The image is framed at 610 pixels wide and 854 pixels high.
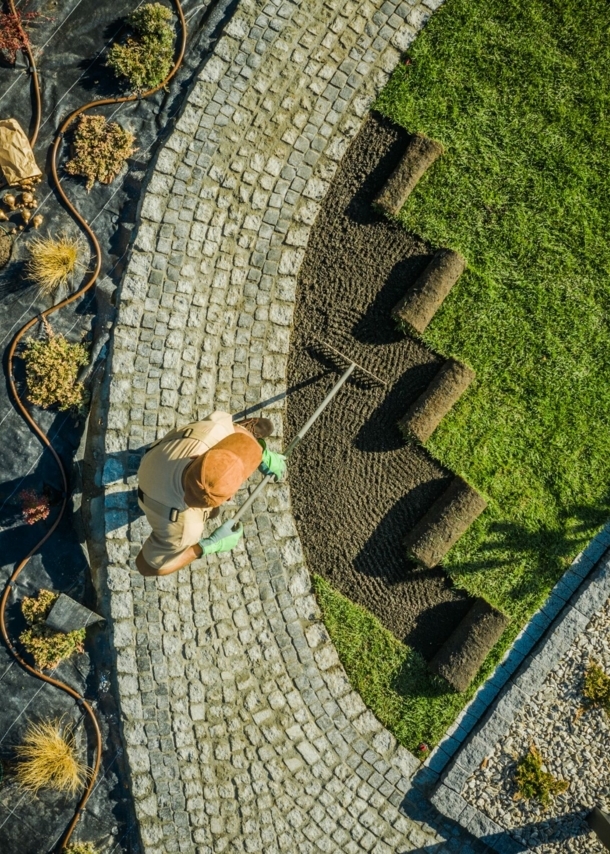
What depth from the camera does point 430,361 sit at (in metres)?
8.51

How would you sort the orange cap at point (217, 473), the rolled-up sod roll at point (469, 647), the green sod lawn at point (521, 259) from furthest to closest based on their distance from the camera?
1. the green sod lawn at point (521, 259)
2. the rolled-up sod roll at point (469, 647)
3. the orange cap at point (217, 473)

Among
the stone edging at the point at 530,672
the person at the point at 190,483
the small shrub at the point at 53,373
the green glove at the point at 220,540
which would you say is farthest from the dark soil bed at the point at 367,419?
the small shrub at the point at 53,373

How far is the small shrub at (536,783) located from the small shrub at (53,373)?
6.38m

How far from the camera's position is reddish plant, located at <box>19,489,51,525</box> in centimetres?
796

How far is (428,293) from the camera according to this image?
8.31m

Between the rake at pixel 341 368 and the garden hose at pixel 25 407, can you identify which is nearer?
the garden hose at pixel 25 407

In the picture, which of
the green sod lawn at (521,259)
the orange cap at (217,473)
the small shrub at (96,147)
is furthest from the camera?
the green sod lawn at (521,259)

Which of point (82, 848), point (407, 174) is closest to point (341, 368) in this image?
point (407, 174)

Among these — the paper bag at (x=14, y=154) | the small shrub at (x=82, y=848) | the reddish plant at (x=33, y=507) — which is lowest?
the small shrub at (x=82, y=848)

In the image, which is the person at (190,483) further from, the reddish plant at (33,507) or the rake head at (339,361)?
the rake head at (339,361)

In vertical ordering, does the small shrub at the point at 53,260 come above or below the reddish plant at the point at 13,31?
below

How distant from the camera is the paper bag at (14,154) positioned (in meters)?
7.91

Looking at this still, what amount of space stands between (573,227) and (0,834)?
926 centimetres

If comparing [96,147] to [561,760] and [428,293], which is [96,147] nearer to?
[428,293]
